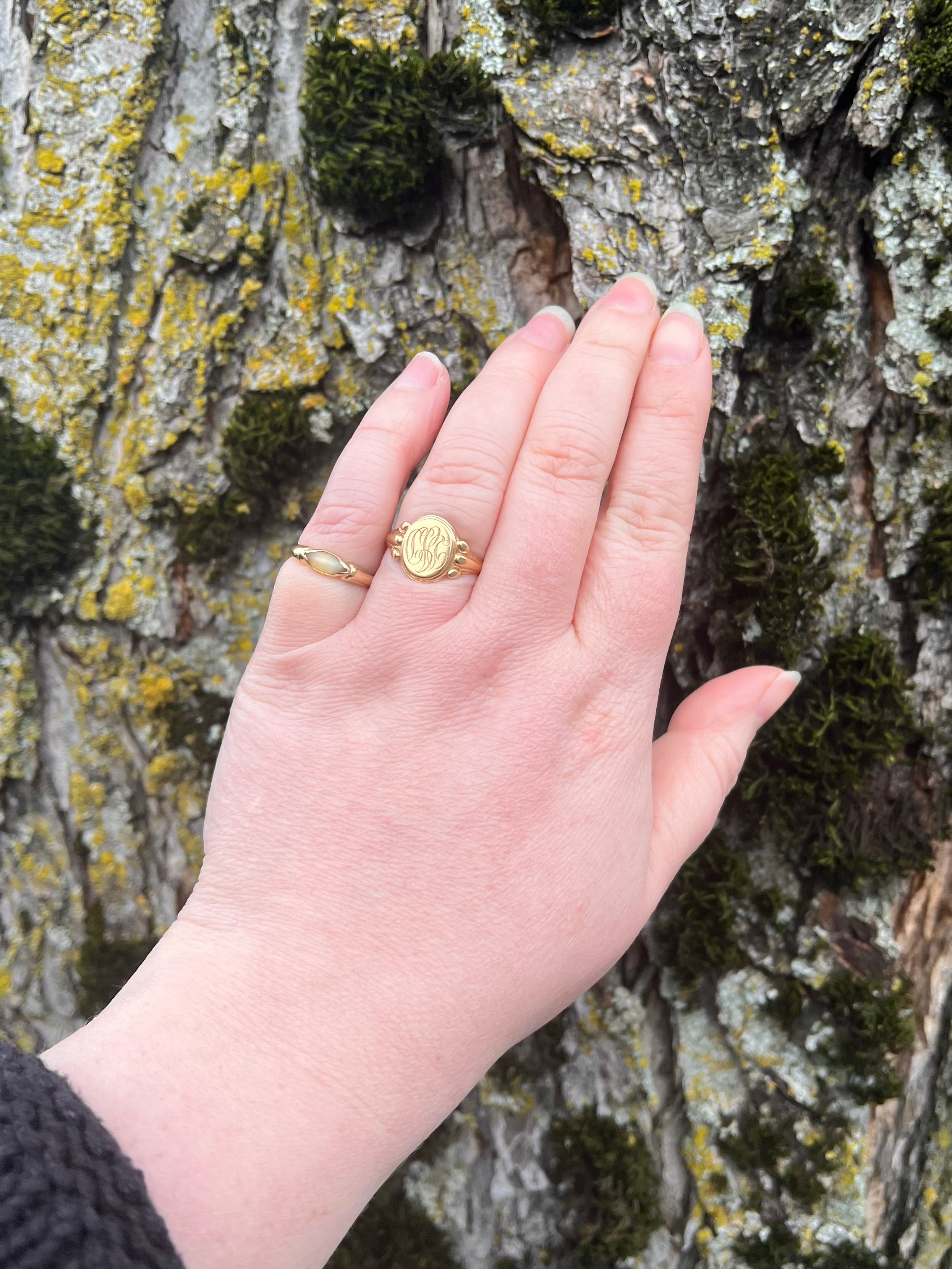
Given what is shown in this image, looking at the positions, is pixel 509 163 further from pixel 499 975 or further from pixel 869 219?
pixel 499 975

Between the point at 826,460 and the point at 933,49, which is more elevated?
the point at 933,49

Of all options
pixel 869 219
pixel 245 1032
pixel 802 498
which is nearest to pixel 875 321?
pixel 869 219

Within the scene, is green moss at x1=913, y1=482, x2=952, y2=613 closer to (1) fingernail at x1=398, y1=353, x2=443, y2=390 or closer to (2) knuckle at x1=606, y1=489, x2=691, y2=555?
(2) knuckle at x1=606, y1=489, x2=691, y2=555

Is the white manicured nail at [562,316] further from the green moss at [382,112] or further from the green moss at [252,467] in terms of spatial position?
the green moss at [252,467]

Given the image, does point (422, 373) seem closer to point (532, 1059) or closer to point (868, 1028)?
point (532, 1059)

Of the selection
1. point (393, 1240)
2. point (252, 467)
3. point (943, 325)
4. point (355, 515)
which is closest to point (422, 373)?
point (355, 515)

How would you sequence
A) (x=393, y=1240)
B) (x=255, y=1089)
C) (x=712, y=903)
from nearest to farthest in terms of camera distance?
(x=255, y=1089) < (x=712, y=903) < (x=393, y=1240)

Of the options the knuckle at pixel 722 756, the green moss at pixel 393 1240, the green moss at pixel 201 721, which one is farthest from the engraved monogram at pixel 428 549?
the green moss at pixel 393 1240
